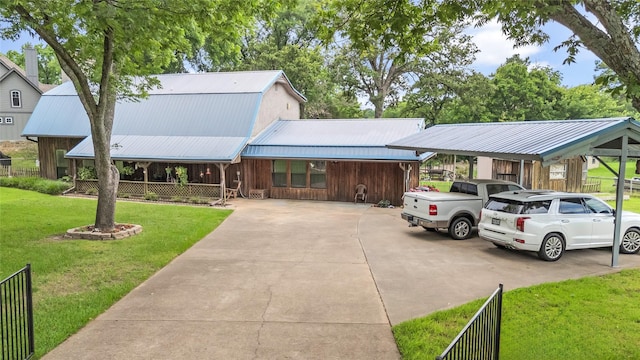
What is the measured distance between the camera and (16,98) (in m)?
39.1

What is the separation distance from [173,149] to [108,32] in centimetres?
1173

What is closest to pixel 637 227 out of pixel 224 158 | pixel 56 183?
pixel 224 158

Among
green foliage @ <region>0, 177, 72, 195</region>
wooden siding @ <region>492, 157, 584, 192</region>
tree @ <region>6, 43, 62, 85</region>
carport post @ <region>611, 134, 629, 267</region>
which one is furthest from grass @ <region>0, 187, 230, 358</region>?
tree @ <region>6, 43, 62, 85</region>

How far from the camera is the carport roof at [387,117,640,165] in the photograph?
957 centimetres

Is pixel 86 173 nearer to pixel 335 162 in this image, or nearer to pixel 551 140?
pixel 335 162

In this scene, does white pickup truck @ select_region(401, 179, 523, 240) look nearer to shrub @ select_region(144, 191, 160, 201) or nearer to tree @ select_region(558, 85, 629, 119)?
shrub @ select_region(144, 191, 160, 201)

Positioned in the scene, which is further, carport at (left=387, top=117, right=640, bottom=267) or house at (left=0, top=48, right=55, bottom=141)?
house at (left=0, top=48, right=55, bottom=141)

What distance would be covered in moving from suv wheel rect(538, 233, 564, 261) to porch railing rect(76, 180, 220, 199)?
1534cm

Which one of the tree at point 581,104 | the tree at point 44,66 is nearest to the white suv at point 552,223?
the tree at point 581,104

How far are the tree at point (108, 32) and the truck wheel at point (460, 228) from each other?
8193mm

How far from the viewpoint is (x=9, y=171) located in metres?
26.5

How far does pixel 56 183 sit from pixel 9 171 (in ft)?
20.5

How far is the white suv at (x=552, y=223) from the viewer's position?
33.5ft

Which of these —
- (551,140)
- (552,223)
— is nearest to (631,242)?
(552,223)
